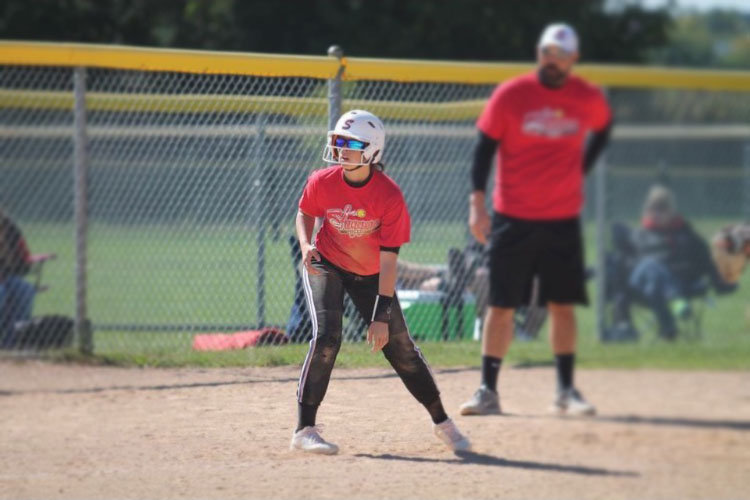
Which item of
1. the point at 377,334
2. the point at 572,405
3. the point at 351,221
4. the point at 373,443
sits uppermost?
the point at 351,221

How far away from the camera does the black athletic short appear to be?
17.4 feet

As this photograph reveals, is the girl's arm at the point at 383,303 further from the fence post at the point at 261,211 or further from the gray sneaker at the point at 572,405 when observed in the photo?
the fence post at the point at 261,211

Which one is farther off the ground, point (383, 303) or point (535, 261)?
point (535, 261)

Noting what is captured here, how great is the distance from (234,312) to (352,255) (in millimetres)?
2076

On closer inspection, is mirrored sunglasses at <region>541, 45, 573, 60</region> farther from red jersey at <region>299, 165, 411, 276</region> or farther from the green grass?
the green grass

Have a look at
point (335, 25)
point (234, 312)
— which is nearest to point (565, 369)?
point (234, 312)

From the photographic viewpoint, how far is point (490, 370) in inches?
237

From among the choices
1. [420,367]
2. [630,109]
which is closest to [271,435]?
[420,367]

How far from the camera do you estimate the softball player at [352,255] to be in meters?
5.34

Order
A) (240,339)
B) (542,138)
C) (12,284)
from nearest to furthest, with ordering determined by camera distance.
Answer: (542,138)
(240,339)
(12,284)

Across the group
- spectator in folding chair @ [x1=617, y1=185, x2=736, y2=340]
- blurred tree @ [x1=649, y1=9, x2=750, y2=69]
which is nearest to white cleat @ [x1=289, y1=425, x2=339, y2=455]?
spectator in folding chair @ [x1=617, y1=185, x2=736, y2=340]

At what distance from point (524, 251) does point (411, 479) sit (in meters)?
1.25

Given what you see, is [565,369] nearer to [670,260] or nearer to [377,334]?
[377,334]

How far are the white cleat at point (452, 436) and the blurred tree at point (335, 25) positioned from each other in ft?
31.9
